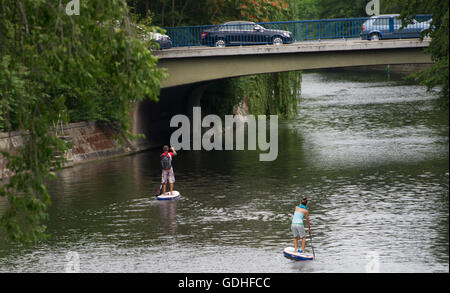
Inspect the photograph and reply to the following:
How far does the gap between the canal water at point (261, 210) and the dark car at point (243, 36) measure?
198 inches

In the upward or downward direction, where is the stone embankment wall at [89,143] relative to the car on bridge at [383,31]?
downward

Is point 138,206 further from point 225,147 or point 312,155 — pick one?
point 225,147

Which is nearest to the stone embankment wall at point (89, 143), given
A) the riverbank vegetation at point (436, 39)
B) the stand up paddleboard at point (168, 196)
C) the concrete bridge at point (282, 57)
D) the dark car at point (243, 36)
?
the concrete bridge at point (282, 57)

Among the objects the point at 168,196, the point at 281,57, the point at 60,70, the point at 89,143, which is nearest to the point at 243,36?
the point at 281,57

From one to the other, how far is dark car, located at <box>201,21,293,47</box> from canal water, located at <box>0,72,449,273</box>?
5031 millimetres

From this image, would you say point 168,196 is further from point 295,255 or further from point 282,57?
point 282,57

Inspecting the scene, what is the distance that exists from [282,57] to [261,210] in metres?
14.4

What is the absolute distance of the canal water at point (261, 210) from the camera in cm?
1697

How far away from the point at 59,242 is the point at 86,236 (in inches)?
30.6

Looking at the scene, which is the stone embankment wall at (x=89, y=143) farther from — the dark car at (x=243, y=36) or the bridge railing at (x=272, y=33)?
the dark car at (x=243, y=36)

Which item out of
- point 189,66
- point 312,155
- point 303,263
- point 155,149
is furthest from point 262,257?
point 155,149

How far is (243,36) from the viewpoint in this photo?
3706cm

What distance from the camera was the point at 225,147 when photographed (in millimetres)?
40094

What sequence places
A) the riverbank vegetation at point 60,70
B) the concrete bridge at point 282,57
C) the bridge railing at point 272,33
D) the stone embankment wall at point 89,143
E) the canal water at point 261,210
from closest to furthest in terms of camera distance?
the riverbank vegetation at point 60,70, the canal water at point 261,210, the stone embankment wall at point 89,143, the concrete bridge at point 282,57, the bridge railing at point 272,33
